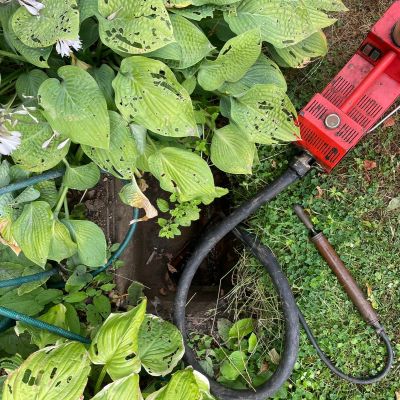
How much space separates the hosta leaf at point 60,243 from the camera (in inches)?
66.5

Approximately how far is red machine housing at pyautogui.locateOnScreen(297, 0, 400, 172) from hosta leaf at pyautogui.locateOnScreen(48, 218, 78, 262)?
0.99 meters

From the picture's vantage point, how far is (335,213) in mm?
2174

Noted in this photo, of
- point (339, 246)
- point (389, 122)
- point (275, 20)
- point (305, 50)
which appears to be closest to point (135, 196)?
point (275, 20)

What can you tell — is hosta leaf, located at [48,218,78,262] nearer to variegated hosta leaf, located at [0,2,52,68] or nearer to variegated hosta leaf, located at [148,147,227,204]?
variegated hosta leaf, located at [148,147,227,204]

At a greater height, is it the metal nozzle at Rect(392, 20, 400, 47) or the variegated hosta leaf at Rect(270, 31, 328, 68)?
the metal nozzle at Rect(392, 20, 400, 47)

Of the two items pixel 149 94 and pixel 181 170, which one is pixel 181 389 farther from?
pixel 149 94

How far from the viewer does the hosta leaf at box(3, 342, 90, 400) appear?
4.90 ft

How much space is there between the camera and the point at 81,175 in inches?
66.7

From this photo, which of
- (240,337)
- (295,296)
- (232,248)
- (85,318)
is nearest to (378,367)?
(295,296)

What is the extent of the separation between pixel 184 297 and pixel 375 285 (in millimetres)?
855

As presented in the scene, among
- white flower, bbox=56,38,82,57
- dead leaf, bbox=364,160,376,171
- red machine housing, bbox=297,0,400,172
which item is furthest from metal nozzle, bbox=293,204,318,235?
white flower, bbox=56,38,82,57

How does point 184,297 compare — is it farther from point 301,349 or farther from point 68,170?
point 68,170

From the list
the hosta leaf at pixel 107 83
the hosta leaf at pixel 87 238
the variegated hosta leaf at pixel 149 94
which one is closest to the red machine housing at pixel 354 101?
the variegated hosta leaf at pixel 149 94

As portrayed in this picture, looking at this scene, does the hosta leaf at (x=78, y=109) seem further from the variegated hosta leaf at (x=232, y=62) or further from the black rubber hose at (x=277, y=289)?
the black rubber hose at (x=277, y=289)
